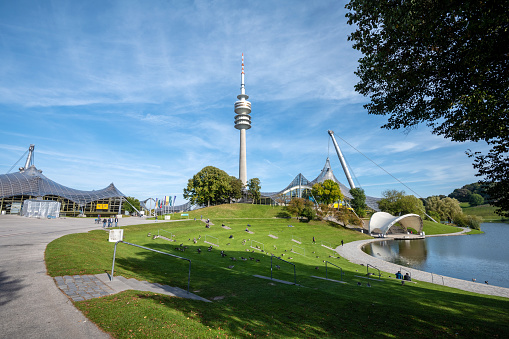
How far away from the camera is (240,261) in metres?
21.0

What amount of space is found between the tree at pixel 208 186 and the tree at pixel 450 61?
60.0 m

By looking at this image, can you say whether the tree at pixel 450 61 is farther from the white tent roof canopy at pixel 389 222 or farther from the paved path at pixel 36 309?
the white tent roof canopy at pixel 389 222

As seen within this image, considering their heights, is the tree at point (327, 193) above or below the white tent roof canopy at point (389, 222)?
above

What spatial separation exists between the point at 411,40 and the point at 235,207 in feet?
203

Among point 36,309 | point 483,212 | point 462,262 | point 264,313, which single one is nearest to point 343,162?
point 462,262

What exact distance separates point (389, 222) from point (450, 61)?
5762 cm

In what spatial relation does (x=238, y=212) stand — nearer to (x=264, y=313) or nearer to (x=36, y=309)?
(x=264, y=313)

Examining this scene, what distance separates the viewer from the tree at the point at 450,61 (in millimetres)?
7453

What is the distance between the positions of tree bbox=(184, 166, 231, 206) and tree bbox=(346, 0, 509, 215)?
60004mm

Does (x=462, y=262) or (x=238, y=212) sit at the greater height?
(x=238, y=212)

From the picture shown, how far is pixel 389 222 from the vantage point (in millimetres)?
57625

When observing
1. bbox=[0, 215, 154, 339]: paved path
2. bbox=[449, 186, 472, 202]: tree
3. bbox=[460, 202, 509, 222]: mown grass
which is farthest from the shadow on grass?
bbox=[449, 186, 472, 202]: tree

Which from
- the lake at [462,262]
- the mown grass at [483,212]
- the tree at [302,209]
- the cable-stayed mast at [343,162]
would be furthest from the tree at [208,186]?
the mown grass at [483,212]

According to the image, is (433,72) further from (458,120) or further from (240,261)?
(240,261)
